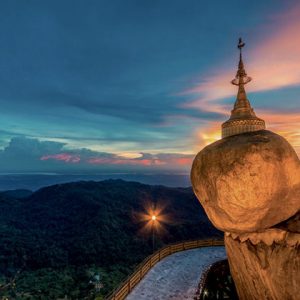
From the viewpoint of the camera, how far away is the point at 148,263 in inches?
728

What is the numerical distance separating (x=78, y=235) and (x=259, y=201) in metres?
93.7

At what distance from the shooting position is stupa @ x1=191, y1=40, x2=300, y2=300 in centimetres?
948

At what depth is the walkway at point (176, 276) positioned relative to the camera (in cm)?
1434

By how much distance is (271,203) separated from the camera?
961 centimetres

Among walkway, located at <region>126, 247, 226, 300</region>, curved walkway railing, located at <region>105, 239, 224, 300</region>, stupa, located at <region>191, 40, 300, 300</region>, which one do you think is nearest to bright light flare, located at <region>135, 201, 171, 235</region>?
curved walkway railing, located at <region>105, 239, 224, 300</region>

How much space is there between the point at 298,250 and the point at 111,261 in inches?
2552

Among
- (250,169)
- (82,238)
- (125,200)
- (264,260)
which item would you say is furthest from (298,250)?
(125,200)

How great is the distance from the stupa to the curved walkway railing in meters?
6.70

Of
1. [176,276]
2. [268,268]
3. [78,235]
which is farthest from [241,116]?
[78,235]

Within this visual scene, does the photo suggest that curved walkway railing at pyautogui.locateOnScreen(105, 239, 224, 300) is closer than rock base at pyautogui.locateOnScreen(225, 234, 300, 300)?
No

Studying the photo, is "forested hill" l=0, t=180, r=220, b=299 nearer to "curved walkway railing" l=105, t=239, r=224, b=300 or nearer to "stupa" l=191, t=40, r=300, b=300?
"curved walkway railing" l=105, t=239, r=224, b=300

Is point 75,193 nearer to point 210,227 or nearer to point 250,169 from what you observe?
point 210,227

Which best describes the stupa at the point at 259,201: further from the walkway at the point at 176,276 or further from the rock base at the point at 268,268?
the walkway at the point at 176,276

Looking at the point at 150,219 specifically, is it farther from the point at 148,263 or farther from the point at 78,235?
the point at 148,263
